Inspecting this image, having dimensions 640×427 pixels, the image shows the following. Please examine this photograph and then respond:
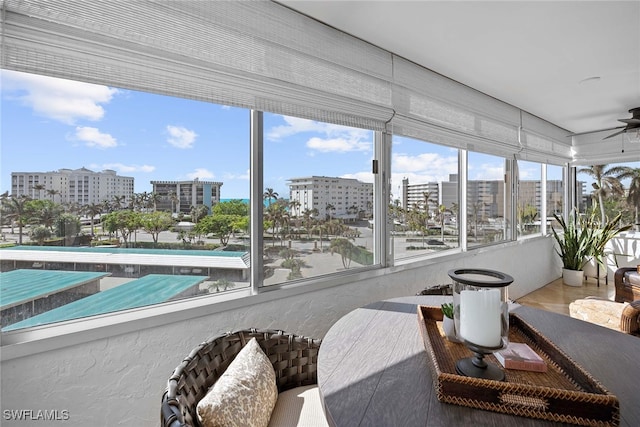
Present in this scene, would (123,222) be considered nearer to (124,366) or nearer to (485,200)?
(124,366)

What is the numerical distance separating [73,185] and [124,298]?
1.94 feet

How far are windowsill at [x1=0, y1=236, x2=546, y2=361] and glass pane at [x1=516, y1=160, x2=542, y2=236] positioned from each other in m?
3.57

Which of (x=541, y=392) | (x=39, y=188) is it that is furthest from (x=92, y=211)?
(x=541, y=392)

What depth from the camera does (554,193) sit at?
5.35 meters

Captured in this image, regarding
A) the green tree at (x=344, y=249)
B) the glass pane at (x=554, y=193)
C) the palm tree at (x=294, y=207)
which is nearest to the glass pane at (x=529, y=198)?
the glass pane at (x=554, y=193)

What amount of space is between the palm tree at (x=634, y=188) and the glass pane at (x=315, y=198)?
5050mm

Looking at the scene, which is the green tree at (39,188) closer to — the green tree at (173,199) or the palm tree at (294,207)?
the green tree at (173,199)

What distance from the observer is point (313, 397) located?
136 centimetres

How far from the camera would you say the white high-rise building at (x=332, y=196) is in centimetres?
221

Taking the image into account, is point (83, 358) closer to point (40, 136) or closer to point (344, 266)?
point (40, 136)

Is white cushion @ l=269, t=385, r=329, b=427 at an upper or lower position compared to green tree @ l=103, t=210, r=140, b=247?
lower

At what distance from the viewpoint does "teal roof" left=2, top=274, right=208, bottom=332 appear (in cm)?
135

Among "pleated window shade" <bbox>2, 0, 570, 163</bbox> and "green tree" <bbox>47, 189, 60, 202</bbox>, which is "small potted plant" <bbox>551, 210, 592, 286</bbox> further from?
"green tree" <bbox>47, 189, 60, 202</bbox>

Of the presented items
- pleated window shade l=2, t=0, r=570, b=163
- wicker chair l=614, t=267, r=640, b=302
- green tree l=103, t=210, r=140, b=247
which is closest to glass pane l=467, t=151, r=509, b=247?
pleated window shade l=2, t=0, r=570, b=163
